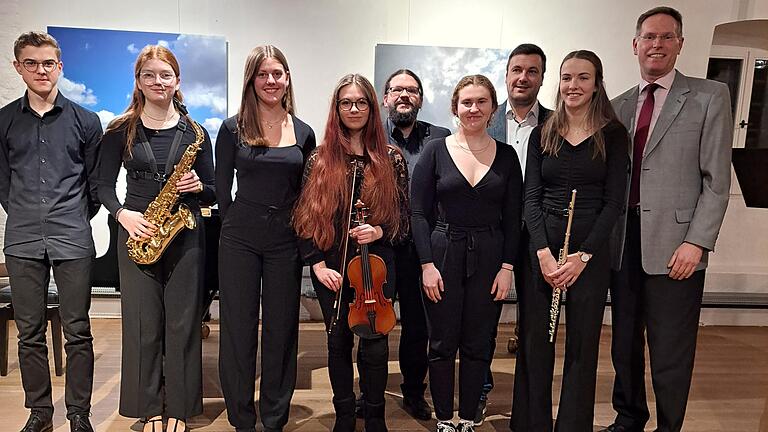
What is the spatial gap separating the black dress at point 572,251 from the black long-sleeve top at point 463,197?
80 mm

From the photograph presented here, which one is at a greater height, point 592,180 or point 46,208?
point 592,180

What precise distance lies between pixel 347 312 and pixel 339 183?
0.57m

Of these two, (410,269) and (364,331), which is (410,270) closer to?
(410,269)

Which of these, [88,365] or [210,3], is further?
[210,3]

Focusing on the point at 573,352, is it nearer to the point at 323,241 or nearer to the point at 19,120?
the point at 323,241

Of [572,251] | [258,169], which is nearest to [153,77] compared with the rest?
[258,169]

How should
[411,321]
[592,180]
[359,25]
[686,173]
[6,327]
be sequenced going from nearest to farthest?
[592,180]
[686,173]
[411,321]
[6,327]
[359,25]

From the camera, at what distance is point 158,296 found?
2.53 meters

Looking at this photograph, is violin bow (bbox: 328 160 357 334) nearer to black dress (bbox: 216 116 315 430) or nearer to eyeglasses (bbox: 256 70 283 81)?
black dress (bbox: 216 116 315 430)

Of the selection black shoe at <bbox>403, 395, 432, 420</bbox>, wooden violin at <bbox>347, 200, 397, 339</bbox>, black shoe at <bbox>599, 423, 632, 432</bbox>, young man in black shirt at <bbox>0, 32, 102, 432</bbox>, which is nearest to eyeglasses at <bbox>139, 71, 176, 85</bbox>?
young man in black shirt at <bbox>0, 32, 102, 432</bbox>

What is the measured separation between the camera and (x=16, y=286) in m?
2.58

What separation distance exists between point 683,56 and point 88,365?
4.68 m

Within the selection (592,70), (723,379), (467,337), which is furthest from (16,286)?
(723,379)

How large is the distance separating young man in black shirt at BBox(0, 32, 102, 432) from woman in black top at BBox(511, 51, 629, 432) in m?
2.01
